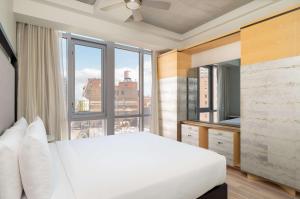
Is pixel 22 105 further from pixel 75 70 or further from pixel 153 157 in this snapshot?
pixel 153 157

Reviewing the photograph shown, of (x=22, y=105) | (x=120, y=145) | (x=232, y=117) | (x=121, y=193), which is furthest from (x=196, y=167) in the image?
(x=22, y=105)

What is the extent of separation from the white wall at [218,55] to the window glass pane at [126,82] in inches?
57.2

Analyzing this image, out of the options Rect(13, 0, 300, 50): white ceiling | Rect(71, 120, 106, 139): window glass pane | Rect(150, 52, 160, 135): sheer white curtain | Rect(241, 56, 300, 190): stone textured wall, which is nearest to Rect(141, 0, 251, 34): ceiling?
Rect(13, 0, 300, 50): white ceiling

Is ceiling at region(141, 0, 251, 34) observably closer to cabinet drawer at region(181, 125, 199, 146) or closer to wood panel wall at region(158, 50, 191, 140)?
wood panel wall at region(158, 50, 191, 140)

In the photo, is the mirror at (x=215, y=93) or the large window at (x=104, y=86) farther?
the large window at (x=104, y=86)

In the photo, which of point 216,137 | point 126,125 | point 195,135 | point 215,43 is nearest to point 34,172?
point 216,137

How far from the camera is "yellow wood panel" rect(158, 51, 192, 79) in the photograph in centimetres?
387

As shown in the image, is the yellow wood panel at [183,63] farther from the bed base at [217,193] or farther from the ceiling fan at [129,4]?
the bed base at [217,193]

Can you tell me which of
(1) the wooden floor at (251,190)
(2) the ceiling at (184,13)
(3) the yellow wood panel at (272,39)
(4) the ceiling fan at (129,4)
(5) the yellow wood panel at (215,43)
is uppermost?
(2) the ceiling at (184,13)

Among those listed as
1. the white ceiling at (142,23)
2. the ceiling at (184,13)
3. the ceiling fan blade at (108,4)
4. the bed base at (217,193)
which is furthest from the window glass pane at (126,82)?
the bed base at (217,193)

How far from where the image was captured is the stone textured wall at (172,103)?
387cm

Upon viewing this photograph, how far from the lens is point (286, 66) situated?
2158mm

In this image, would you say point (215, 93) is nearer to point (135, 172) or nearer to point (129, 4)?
point (129, 4)

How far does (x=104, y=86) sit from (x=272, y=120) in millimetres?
3057
